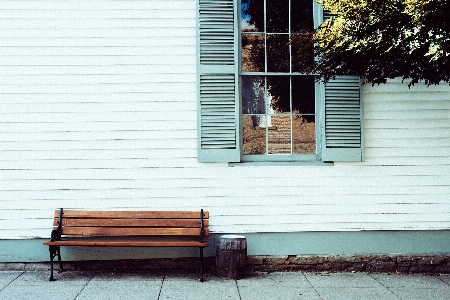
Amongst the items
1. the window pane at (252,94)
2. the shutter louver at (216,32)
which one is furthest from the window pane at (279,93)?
the shutter louver at (216,32)

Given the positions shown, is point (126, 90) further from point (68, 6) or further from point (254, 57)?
point (254, 57)

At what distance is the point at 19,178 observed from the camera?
6430 mm

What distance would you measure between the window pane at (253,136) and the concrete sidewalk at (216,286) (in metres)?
1.53

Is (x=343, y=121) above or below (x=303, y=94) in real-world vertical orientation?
below

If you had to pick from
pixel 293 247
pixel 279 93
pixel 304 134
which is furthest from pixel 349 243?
pixel 279 93

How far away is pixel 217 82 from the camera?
21.4 ft

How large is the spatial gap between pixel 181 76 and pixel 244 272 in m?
2.51

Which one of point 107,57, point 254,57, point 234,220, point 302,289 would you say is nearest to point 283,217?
point 234,220

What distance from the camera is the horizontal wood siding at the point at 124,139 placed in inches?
253

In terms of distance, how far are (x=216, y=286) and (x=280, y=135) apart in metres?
2.06

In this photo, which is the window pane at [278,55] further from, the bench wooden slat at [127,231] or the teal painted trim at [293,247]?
the bench wooden slat at [127,231]

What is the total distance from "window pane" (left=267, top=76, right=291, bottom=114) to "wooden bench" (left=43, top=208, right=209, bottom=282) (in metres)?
1.63

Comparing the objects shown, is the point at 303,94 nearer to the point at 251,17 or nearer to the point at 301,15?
the point at 301,15

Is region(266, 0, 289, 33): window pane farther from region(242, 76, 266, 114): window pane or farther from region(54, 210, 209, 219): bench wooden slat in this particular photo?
region(54, 210, 209, 219): bench wooden slat
